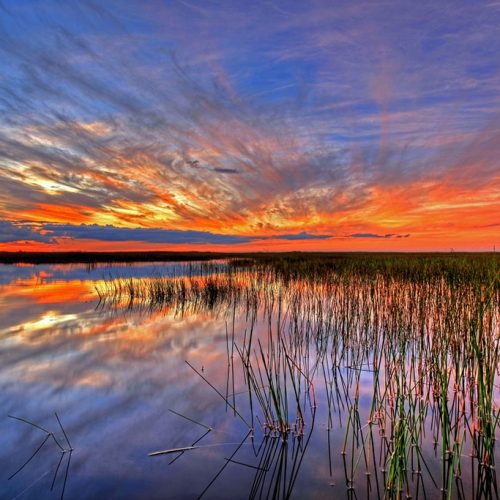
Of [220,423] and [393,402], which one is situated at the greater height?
[393,402]

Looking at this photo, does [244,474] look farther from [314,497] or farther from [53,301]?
[53,301]

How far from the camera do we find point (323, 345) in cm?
775

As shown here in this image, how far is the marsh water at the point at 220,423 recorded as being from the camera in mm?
3455

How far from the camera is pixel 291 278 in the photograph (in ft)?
66.1

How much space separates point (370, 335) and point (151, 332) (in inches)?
220

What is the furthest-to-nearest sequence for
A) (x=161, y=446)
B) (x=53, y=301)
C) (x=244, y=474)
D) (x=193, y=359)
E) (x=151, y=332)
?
(x=53, y=301) → (x=151, y=332) → (x=193, y=359) → (x=161, y=446) → (x=244, y=474)

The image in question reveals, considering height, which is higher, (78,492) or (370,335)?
(370,335)

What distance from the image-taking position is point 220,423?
4.66 metres

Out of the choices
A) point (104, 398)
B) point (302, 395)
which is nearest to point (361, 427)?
point (302, 395)

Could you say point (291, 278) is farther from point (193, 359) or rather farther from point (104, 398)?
point (104, 398)

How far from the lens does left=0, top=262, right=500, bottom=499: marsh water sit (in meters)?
3.46

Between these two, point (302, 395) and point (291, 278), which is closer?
point (302, 395)

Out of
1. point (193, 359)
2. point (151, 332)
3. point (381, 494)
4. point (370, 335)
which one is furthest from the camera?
point (151, 332)

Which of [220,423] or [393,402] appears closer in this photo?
[220,423]
